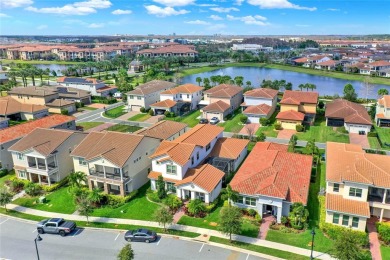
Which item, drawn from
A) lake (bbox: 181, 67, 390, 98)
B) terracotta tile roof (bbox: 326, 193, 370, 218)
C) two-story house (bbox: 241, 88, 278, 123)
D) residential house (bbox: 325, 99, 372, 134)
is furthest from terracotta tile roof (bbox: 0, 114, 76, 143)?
lake (bbox: 181, 67, 390, 98)

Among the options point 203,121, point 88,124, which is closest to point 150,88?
point 88,124

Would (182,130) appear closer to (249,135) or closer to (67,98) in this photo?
(249,135)

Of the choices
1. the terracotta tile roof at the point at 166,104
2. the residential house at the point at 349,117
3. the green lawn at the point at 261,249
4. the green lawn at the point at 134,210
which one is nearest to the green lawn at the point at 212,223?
the green lawn at the point at 261,249

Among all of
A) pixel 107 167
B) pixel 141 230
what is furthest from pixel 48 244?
pixel 107 167

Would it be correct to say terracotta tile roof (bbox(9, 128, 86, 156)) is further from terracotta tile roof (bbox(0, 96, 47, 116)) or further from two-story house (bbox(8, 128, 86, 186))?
terracotta tile roof (bbox(0, 96, 47, 116))

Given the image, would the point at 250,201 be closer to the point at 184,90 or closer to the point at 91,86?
the point at 184,90

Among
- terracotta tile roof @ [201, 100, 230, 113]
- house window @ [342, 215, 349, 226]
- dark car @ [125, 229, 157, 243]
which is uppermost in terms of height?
terracotta tile roof @ [201, 100, 230, 113]
